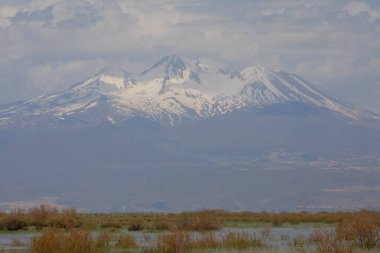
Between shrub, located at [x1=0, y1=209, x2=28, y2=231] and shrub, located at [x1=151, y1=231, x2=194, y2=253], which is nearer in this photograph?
shrub, located at [x1=151, y1=231, x2=194, y2=253]

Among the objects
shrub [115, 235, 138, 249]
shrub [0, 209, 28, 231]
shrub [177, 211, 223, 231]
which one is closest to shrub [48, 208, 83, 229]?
shrub [0, 209, 28, 231]

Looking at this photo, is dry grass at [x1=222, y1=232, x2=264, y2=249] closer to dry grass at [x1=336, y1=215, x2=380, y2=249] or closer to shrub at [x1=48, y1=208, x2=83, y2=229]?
dry grass at [x1=336, y1=215, x2=380, y2=249]

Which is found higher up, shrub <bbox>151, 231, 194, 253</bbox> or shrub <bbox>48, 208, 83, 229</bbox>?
shrub <bbox>48, 208, 83, 229</bbox>

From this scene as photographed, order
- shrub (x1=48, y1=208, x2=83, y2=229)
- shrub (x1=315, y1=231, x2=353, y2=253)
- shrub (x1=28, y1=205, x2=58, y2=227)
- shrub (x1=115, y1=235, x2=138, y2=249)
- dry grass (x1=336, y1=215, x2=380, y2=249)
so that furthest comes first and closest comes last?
shrub (x1=28, y1=205, x2=58, y2=227) → shrub (x1=48, y1=208, x2=83, y2=229) → shrub (x1=115, y1=235, x2=138, y2=249) → dry grass (x1=336, y1=215, x2=380, y2=249) → shrub (x1=315, y1=231, x2=353, y2=253)

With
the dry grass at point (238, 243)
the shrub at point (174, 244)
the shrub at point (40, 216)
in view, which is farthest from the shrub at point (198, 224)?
the shrub at point (174, 244)

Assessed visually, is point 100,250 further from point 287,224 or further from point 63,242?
point 287,224

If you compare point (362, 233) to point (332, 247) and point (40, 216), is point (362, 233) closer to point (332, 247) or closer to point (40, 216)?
point (332, 247)

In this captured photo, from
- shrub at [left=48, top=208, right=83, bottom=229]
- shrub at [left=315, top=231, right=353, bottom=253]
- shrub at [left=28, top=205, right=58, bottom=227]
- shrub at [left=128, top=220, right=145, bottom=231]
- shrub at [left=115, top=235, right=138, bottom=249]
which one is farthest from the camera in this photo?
shrub at [left=128, top=220, right=145, bottom=231]

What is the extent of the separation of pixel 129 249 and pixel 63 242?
5.69m

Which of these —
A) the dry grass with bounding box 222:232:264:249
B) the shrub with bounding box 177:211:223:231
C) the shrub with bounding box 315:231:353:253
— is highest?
the shrub with bounding box 177:211:223:231

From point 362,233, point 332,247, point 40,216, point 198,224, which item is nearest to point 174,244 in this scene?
point 332,247

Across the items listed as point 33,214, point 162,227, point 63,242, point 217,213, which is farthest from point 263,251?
point 217,213

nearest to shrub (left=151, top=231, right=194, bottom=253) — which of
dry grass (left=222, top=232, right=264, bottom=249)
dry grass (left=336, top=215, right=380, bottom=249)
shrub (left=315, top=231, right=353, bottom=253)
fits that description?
dry grass (left=222, top=232, right=264, bottom=249)

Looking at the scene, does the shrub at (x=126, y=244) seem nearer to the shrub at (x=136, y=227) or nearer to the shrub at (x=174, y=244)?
the shrub at (x=174, y=244)
